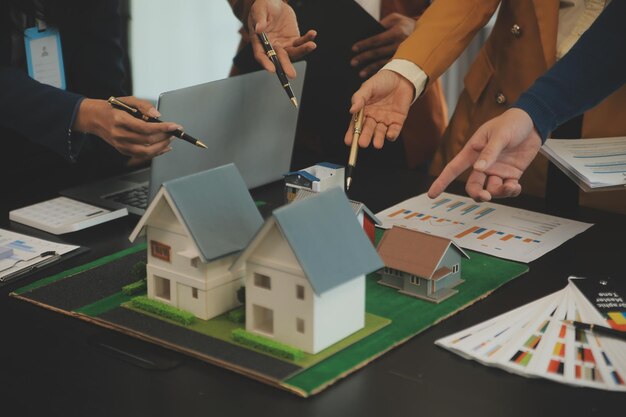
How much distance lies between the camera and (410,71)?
197 cm

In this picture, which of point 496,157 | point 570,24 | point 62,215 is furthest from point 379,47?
point 62,215

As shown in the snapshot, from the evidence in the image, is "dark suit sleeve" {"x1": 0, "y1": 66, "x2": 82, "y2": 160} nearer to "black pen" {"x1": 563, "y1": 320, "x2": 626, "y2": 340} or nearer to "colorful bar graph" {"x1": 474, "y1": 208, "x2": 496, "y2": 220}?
"colorful bar graph" {"x1": 474, "y1": 208, "x2": 496, "y2": 220}

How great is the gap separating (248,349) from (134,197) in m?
0.83

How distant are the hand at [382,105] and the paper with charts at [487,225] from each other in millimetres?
178

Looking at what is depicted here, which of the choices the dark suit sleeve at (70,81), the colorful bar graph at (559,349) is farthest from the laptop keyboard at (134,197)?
the colorful bar graph at (559,349)

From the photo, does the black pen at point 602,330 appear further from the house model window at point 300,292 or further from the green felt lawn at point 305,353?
the house model window at point 300,292

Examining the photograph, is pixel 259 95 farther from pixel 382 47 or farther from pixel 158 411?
pixel 158 411

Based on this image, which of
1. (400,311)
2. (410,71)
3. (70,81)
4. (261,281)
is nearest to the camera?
(261,281)

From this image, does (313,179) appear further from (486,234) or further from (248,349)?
(248,349)

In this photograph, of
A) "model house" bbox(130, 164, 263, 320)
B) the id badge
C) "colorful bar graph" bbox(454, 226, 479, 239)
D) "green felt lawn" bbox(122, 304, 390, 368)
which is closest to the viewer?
"green felt lawn" bbox(122, 304, 390, 368)

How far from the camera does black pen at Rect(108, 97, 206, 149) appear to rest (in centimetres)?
160

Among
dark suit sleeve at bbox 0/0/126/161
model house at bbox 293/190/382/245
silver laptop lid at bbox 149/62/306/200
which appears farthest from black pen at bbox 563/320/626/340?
dark suit sleeve at bbox 0/0/126/161

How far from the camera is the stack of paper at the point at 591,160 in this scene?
64.1 inches

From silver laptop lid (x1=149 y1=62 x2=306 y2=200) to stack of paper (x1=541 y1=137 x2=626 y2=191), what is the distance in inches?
25.9
